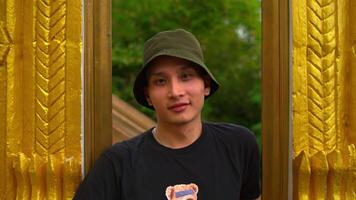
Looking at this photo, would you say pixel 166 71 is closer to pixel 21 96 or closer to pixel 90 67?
pixel 90 67

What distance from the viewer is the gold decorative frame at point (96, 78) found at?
1.75 m

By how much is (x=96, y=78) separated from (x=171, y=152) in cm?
37

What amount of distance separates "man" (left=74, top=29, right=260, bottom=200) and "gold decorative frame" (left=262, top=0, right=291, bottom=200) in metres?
0.14

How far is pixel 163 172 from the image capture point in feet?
5.21

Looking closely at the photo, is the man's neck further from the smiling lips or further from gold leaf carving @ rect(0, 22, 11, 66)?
gold leaf carving @ rect(0, 22, 11, 66)

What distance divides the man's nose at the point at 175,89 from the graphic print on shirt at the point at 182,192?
27 centimetres

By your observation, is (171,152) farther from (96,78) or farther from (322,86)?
(322,86)

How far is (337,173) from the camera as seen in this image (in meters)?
1.63

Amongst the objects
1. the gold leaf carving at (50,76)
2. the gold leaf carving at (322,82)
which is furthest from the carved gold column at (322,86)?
the gold leaf carving at (50,76)

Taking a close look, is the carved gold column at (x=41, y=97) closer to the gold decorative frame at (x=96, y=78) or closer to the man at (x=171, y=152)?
the gold decorative frame at (x=96, y=78)

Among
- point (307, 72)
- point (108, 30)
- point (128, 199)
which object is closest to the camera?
point (128, 199)

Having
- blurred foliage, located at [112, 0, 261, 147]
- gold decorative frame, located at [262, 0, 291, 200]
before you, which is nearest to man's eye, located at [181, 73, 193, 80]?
gold decorative frame, located at [262, 0, 291, 200]

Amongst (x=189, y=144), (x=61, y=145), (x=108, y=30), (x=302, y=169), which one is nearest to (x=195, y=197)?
(x=189, y=144)

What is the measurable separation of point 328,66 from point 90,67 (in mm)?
752
